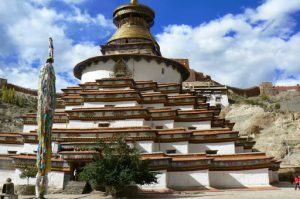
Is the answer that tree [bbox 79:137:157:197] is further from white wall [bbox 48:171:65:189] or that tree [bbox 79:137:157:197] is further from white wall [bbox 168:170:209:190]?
white wall [bbox 168:170:209:190]

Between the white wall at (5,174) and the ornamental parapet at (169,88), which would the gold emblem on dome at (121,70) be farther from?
the white wall at (5,174)

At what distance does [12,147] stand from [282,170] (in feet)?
78.5

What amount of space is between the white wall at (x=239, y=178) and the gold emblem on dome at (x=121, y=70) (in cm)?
1152

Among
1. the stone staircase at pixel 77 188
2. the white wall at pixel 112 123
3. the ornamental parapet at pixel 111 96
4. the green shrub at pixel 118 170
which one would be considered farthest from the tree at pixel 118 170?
the ornamental parapet at pixel 111 96

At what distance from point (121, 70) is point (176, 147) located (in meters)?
9.37

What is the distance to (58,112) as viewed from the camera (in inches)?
1019

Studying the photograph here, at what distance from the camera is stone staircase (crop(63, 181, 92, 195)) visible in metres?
19.0

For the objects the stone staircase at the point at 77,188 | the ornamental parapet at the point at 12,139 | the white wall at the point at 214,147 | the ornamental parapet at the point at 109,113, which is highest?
the ornamental parapet at the point at 109,113

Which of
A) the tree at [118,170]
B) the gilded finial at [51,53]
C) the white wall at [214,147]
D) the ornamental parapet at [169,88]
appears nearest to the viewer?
the gilded finial at [51,53]

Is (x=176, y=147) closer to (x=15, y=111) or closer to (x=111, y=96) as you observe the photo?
(x=111, y=96)

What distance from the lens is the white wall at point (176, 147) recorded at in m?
22.5

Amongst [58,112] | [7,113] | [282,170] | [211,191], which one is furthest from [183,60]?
[211,191]

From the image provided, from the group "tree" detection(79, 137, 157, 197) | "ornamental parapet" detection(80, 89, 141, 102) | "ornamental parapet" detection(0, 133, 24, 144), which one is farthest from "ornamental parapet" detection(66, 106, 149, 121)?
"tree" detection(79, 137, 157, 197)

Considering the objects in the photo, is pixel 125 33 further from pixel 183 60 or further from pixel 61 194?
pixel 183 60
